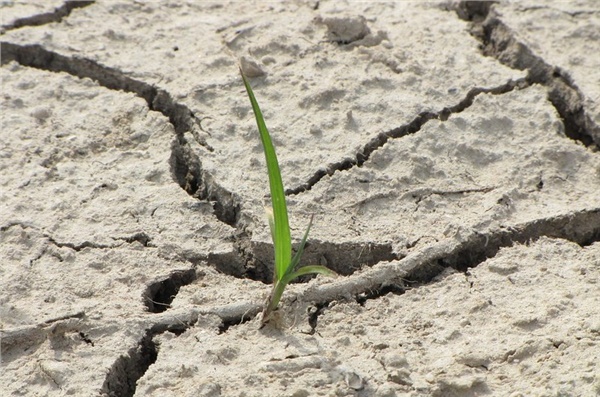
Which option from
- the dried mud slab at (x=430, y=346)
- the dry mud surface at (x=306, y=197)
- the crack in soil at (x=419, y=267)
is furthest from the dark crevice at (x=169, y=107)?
the dried mud slab at (x=430, y=346)

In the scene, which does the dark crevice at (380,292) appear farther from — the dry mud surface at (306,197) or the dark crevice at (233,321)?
the dark crevice at (233,321)

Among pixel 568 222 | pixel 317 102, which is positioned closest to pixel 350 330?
pixel 568 222

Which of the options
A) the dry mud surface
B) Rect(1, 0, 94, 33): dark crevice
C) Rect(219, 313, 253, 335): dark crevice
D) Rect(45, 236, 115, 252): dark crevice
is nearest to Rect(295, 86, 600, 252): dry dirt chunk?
the dry mud surface

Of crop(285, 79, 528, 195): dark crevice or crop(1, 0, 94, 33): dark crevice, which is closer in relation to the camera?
crop(285, 79, 528, 195): dark crevice

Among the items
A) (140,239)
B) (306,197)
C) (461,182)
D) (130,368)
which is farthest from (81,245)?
(461,182)

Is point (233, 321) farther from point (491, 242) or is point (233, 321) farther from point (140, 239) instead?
point (491, 242)

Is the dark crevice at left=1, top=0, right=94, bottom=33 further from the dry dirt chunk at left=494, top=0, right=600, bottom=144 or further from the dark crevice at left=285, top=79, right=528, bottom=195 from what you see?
the dry dirt chunk at left=494, top=0, right=600, bottom=144

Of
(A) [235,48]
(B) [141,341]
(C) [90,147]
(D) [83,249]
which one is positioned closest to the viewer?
(B) [141,341]

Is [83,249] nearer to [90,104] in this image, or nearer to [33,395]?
[33,395]
